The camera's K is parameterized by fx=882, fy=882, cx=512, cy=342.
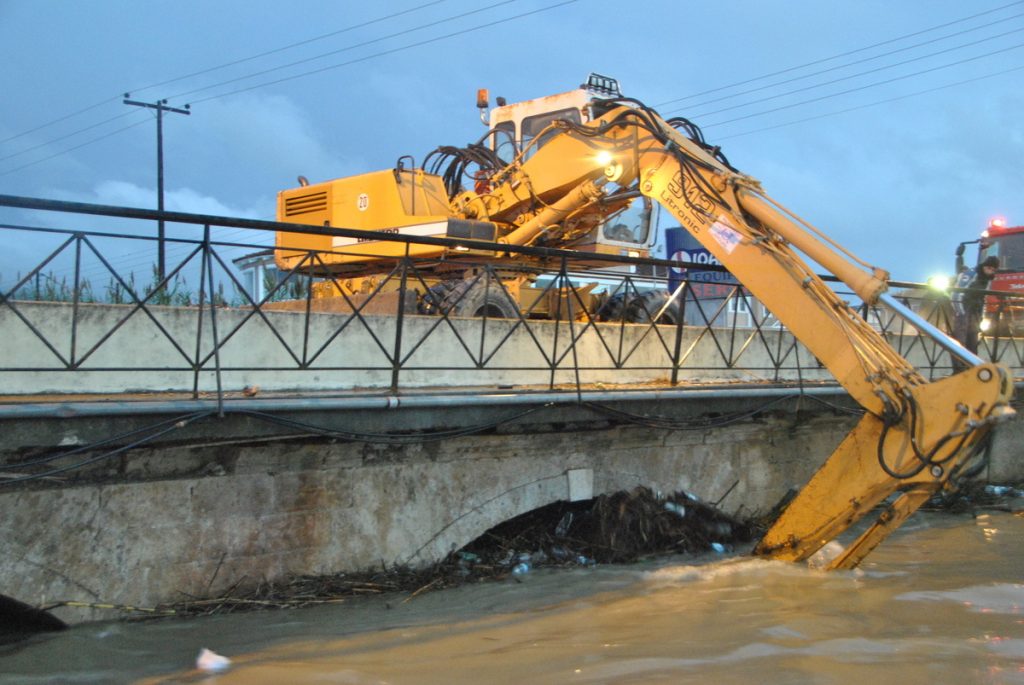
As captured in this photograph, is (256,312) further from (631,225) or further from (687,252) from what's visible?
(687,252)

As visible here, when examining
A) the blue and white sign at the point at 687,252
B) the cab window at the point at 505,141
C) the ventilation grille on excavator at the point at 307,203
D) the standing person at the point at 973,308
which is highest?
the cab window at the point at 505,141

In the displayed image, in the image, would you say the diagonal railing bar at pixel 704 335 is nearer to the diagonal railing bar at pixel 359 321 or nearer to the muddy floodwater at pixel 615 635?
the muddy floodwater at pixel 615 635

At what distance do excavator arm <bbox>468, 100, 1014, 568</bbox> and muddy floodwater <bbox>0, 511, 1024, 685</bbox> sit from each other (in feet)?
2.03

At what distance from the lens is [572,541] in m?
7.62

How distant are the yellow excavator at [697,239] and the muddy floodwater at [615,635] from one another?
0.73 m

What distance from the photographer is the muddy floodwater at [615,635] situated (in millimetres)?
4727

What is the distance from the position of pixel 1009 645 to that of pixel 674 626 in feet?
6.51

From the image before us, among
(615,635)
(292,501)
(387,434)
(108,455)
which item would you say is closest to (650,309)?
(387,434)

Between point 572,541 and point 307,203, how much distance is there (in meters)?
5.97

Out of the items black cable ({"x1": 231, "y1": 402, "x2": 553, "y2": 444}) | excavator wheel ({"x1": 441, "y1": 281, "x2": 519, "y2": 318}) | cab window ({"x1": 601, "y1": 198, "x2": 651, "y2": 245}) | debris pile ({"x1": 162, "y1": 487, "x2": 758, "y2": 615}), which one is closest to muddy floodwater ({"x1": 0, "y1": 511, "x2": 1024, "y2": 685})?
debris pile ({"x1": 162, "y1": 487, "x2": 758, "y2": 615})

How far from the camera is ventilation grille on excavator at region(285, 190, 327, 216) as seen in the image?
11.1 metres

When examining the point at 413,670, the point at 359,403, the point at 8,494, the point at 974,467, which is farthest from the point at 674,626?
the point at 974,467

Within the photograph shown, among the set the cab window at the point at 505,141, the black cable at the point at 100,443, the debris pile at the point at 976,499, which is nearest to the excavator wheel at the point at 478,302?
the cab window at the point at 505,141

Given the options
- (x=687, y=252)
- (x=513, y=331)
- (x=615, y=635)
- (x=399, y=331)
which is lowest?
(x=615, y=635)
